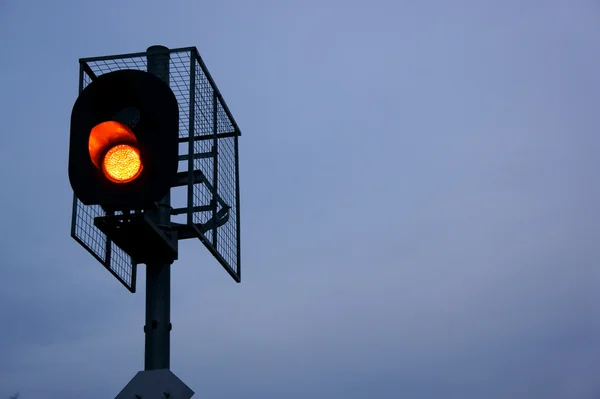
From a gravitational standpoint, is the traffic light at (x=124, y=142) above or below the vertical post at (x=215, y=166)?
below

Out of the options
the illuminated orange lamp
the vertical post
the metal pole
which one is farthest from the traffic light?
the vertical post

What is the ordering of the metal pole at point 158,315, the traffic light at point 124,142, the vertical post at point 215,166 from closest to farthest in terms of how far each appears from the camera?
1. the traffic light at point 124,142
2. the metal pole at point 158,315
3. the vertical post at point 215,166

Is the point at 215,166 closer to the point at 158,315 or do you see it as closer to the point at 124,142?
the point at 158,315

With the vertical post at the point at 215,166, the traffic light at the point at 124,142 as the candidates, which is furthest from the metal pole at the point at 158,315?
the traffic light at the point at 124,142

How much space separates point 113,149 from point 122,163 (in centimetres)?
8

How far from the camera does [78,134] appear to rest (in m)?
3.40

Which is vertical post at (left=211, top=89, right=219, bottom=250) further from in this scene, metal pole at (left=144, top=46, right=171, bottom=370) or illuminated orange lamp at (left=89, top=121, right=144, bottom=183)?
illuminated orange lamp at (left=89, top=121, right=144, bottom=183)

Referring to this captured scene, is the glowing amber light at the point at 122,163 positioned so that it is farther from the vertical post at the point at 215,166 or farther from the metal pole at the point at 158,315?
the vertical post at the point at 215,166

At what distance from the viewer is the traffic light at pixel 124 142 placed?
3.16 meters

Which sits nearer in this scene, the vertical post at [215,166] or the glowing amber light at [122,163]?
the glowing amber light at [122,163]

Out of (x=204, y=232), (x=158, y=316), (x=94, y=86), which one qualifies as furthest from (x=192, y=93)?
(x=94, y=86)

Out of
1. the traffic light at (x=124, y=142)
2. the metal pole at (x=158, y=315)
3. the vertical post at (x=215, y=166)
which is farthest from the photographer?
the vertical post at (x=215, y=166)

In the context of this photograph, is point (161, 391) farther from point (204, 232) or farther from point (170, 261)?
point (204, 232)

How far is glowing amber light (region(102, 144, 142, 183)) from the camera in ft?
10.4
